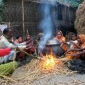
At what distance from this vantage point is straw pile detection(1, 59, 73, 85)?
274 inches

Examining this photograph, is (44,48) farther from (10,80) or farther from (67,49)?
(10,80)

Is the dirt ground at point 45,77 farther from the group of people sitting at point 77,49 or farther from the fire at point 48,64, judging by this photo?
the group of people sitting at point 77,49

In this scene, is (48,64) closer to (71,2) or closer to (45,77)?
(45,77)

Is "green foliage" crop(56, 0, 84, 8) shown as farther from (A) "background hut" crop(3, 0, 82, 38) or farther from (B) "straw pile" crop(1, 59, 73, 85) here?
(B) "straw pile" crop(1, 59, 73, 85)

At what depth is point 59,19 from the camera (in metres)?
16.2

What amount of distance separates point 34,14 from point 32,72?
268 inches

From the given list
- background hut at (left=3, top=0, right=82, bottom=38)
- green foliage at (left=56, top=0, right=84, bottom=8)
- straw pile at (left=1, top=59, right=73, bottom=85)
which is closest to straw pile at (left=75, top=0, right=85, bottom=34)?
background hut at (left=3, top=0, right=82, bottom=38)

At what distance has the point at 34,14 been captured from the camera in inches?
562

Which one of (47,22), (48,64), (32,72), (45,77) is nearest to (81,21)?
(47,22)

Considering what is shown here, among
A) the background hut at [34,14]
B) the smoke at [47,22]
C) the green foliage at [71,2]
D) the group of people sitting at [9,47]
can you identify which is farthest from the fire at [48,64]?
the green foliage at [71,2]

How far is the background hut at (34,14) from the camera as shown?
12.8 meters

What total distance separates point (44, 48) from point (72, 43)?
115cm

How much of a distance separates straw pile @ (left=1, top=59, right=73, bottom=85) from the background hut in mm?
4504

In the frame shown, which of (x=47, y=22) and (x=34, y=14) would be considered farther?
(x=47, y=22)
